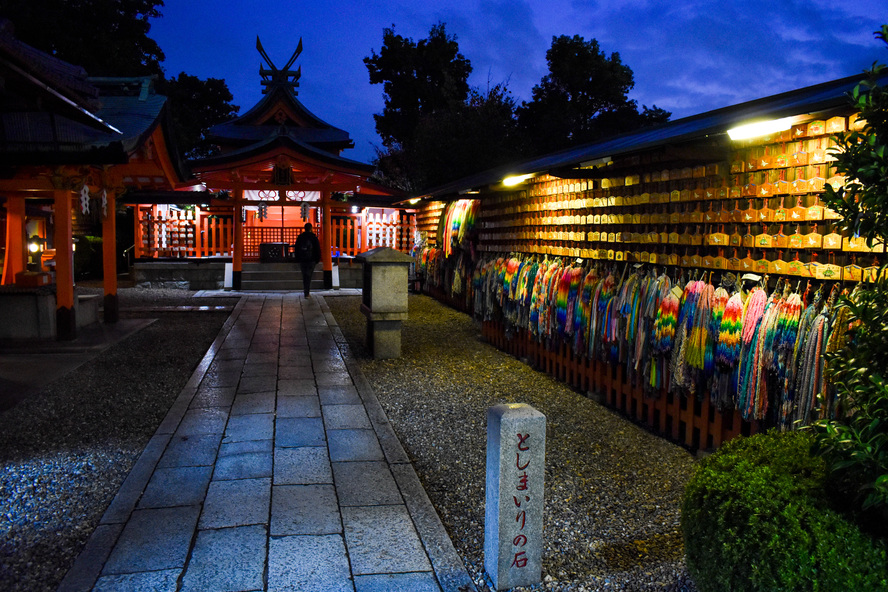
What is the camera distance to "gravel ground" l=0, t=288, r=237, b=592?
352cm

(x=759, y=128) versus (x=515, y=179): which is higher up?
(x=515, y=179)

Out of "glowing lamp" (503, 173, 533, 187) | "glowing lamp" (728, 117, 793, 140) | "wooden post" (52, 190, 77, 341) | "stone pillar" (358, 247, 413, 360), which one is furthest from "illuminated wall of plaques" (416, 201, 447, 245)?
"glowing lamp" (728, 117, 793, 140)

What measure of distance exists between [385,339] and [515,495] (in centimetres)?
610

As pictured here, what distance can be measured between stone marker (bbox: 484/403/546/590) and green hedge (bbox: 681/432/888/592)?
75cm

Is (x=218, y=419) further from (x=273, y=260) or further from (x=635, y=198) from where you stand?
(x=273, y=260)

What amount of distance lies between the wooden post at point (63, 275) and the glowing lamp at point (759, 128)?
9.99 m

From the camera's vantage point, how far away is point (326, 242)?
20.6 meters

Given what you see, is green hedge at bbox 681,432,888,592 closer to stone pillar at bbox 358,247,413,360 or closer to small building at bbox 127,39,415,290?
stone pillar at bbox 358,247,413,360

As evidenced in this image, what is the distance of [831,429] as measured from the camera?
7.22 feet

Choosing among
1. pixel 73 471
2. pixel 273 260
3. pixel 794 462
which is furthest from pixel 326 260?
pixel 794 462

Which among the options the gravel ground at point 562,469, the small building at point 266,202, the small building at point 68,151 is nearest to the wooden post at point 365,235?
the small building at point 266,202

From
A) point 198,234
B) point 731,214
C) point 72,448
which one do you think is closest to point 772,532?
point 731,214

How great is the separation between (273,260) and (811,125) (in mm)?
21420

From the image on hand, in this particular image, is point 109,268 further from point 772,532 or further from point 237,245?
point 772,532
